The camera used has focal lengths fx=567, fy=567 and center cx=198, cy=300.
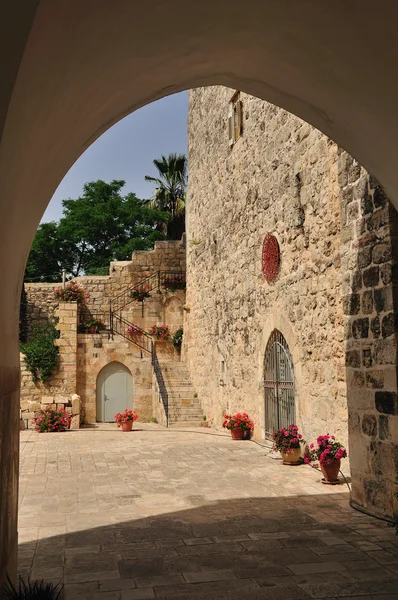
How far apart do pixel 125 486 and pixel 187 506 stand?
1.20 m

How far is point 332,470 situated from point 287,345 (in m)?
2.98

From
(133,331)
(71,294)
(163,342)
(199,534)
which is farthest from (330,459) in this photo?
(71,294)

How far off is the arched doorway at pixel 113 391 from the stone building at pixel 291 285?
7.65ft

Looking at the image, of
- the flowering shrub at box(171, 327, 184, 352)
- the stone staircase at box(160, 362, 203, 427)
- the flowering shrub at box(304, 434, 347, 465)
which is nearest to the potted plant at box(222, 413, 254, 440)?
the stone staircase at box(160, 362, 203, 427)

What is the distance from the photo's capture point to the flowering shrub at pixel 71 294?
19594mm

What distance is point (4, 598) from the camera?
2.63 m

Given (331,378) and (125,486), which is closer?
(125,486)

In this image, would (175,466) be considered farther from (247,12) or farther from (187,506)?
(247,12)

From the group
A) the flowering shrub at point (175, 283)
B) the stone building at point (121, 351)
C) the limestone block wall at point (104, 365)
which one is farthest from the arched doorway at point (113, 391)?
the flowering shrub at point (175, 283)

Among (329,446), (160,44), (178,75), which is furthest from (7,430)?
(329,446)

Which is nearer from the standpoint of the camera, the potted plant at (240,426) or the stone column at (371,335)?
the stone column at (371,335)

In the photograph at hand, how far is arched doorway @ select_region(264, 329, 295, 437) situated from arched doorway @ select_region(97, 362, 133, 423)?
343 inches

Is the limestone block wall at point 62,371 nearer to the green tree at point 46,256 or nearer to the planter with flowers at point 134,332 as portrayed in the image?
the planter with flowers at point 134,332

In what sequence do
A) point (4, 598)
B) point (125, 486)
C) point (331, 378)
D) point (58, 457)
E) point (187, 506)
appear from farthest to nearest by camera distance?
point (58, 457), point (331, 378), point (125, 486), point (187, 506), point (4, 598)
